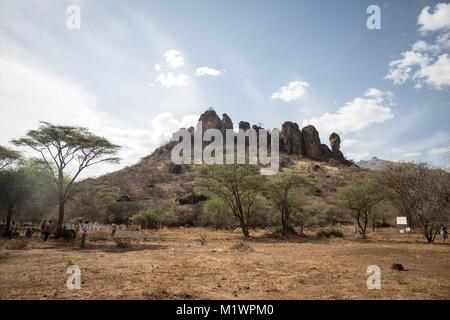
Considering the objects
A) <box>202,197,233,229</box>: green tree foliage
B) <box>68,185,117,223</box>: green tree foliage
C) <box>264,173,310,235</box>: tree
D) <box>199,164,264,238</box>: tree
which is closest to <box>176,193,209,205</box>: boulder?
<box>202,197,233,229</box>: green tree foliage

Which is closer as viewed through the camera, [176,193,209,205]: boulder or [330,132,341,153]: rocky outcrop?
[176,193,209,205]: boulder

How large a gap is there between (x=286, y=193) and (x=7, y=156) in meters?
25.9

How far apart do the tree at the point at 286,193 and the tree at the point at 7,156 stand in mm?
23292

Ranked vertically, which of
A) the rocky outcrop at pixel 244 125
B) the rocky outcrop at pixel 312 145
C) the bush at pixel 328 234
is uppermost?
the rocky outcrop at pixel 244 125

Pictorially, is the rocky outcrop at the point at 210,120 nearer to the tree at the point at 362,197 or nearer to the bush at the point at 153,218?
the bush at the point at 153,218

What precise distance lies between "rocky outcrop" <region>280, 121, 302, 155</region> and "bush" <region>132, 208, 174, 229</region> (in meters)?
52.6

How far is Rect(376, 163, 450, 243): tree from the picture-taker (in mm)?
17605

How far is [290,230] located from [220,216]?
12.9 m

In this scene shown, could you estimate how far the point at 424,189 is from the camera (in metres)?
21.7

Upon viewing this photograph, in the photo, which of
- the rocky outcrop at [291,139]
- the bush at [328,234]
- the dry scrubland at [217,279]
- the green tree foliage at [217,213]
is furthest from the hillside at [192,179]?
the dry scrubland at [217,279]

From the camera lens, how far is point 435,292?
8359 millimetres

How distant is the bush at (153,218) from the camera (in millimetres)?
42188

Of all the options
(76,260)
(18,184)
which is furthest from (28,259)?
(18,184)

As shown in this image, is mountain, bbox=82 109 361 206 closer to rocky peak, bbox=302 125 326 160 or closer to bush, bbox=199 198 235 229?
rocky peak, bbox=302 125 326 160
